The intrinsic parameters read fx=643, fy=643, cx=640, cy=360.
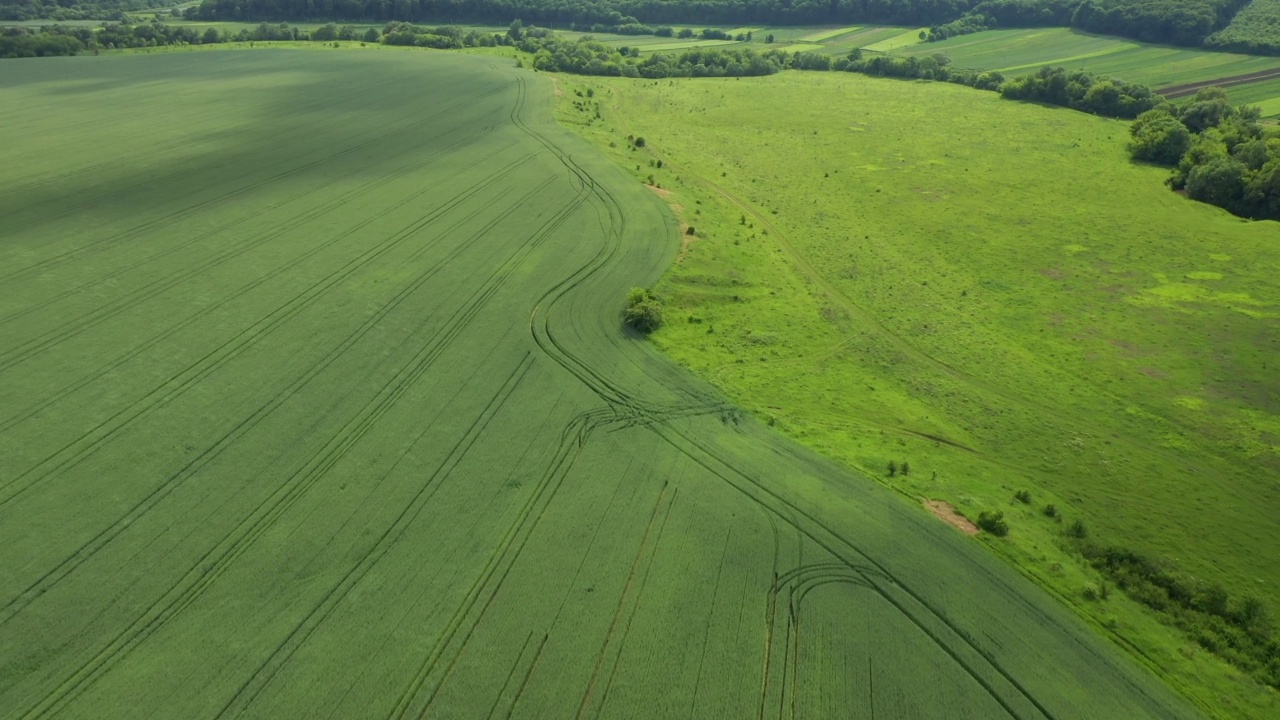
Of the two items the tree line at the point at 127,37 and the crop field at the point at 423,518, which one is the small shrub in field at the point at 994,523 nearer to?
the crop field at the point at 423,518

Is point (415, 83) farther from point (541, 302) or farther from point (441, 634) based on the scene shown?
point (441, 634)

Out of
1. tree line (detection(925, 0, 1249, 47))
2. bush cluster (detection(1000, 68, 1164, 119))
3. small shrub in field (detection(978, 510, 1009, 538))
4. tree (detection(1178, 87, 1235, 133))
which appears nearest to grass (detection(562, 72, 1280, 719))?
small shrub in field (detection(978, 510, 1009, 538))

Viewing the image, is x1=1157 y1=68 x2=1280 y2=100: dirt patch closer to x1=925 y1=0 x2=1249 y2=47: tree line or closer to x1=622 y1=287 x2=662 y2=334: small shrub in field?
x1=925 y1=0 x2=1249 y2=47: tree line

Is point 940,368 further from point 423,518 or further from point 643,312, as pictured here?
point 423,518

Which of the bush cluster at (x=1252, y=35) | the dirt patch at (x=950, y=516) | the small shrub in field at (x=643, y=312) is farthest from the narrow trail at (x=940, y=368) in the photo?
the bush cluster at (x=1252, y=35)

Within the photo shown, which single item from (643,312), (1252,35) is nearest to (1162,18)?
(1252,35)
